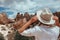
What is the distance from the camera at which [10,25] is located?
377 cm

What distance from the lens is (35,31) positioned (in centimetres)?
198

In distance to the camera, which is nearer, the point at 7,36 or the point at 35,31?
the point at 35,31

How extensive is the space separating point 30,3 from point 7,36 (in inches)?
31.6

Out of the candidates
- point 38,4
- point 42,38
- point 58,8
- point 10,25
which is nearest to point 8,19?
point 10,25

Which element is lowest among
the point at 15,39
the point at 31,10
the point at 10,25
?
the point at 15,39

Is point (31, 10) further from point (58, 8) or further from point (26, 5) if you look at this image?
point (58, 8)

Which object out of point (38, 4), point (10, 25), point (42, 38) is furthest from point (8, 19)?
point (42, 38)

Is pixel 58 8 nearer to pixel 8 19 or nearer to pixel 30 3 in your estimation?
pixel 30 3

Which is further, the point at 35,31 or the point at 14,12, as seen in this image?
the point at 14,12

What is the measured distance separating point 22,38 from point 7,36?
0.29 metres

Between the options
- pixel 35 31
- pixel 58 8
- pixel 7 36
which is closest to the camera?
pixel 35 31

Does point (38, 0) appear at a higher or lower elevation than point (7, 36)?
higher

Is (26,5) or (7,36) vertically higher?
(26,5)

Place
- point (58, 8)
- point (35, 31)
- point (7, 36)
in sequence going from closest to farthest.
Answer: point (35, 31) → point (7, 36) → point (58, 8)
